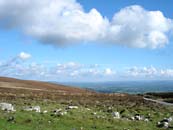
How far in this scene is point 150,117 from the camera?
3912 centimetres

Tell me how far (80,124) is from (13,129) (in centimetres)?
627

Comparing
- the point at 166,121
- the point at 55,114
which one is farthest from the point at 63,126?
the point at 166,121

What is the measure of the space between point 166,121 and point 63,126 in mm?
10449

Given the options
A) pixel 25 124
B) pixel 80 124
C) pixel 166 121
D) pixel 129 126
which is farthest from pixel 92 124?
pixel 166 121

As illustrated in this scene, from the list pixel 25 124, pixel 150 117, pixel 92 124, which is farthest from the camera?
pixel 150 117

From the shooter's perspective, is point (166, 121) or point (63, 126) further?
point (166, 121)

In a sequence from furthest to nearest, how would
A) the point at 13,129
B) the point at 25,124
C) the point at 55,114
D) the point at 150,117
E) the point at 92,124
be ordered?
1. the point at 150,117
2. the point at 55,114
3. the point at 92,124
4. the point at 25,124
5. the point at 13,129

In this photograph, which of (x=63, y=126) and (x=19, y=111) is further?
(x=19, y=111)

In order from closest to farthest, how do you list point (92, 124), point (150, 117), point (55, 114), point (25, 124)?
point (25, 124) → point (92, 124) → point (55, 114) → point (150, 117)

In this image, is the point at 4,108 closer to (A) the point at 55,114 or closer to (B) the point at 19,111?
(B) the point at 19,111

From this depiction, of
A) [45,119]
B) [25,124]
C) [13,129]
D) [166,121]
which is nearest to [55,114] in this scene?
[45,119]

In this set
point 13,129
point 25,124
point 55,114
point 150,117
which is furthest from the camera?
point 150,117

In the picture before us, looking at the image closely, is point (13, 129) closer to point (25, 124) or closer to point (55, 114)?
point (25, 124)

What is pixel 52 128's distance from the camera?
28.4 metres
